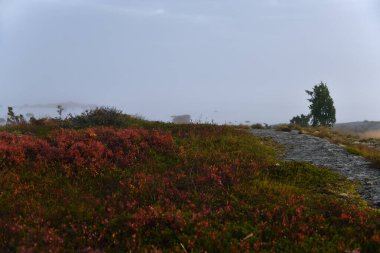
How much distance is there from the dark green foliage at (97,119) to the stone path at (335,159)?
8.29 meters

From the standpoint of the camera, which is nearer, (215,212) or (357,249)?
(357,249)

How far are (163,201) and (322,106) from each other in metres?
37.0

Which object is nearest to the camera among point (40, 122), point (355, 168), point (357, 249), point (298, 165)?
point (357, 249)

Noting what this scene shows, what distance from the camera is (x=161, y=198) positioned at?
34.2 feet

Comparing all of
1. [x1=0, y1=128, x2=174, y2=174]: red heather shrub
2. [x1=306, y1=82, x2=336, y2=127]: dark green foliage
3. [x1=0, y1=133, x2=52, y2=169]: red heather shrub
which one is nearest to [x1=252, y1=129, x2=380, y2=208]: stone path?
[x1=0, y1=128, x2=174, y2=174]: red heather shrub

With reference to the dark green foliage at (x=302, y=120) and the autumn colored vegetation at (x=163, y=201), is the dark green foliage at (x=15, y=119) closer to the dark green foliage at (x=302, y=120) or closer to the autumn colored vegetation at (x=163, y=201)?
the autumn colored vegetation at (x=163, y=201)

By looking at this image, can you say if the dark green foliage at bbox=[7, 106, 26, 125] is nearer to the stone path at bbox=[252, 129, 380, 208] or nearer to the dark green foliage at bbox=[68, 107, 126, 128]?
the dark green foliage at bbox=[68, 107, 126, 128]

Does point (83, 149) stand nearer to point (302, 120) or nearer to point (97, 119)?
point (97, 119)

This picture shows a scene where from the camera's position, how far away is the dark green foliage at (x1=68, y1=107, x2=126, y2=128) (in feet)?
69.9

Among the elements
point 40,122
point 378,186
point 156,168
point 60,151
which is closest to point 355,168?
point 378,186

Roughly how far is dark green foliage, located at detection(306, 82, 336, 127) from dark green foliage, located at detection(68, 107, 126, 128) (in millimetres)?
27800

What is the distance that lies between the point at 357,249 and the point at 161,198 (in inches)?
182

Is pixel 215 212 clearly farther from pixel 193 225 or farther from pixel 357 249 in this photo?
pixel 357 249

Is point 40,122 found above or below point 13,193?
above
